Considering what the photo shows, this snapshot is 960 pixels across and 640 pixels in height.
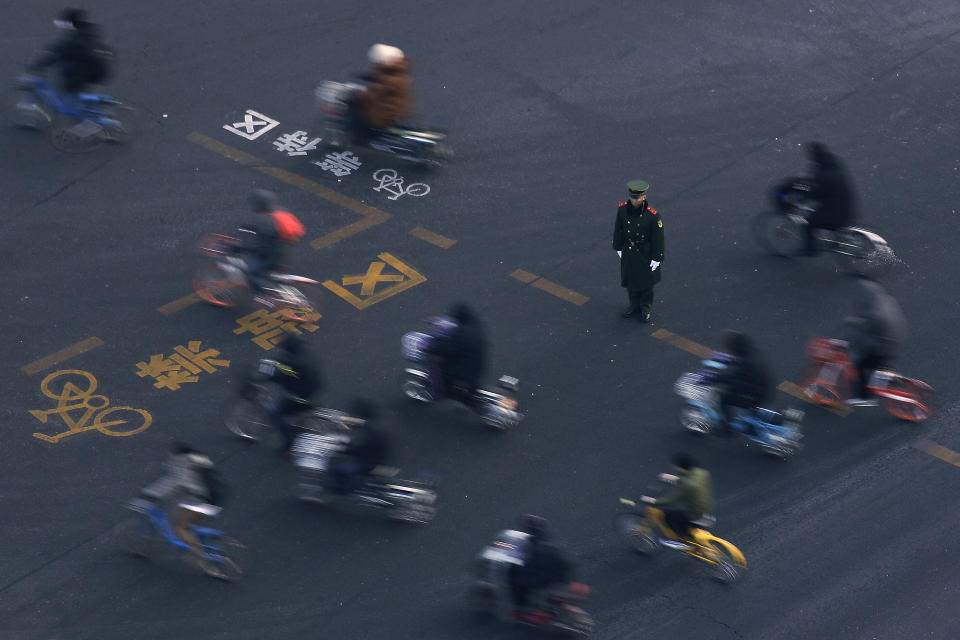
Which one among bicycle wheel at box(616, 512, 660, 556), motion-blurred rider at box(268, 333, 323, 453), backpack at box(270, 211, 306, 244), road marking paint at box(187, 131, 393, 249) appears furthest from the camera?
road marking paint at box(187, 131, 393, 249)

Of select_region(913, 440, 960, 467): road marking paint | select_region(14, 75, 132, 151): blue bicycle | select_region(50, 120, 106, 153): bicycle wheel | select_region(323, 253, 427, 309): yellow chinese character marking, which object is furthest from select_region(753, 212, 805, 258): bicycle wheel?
select_region(50, 120, 106, 153): bicycle wheel

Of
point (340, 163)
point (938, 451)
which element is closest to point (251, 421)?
point (340, 163)

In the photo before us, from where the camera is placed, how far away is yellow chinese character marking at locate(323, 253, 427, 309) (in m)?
14.4

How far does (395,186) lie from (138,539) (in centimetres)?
705

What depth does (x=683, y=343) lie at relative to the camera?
44.9 ft

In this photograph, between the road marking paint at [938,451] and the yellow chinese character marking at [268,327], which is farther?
the yellow chinese character marking at [268,327]

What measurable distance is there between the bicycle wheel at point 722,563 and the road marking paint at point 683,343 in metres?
3.25

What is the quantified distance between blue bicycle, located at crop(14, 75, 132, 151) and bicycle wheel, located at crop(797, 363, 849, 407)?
1065cm

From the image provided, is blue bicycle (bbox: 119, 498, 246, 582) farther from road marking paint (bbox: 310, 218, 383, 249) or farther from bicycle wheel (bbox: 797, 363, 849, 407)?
bicycle wheel (bbox: 797, 363, 849, 407)

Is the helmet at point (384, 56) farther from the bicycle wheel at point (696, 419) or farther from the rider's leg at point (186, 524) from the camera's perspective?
the rider's leg at point (186, 524)

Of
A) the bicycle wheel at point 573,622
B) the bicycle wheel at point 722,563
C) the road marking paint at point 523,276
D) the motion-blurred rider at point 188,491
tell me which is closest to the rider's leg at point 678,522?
the bicycle wheel at point 722,563

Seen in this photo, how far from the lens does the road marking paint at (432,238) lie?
1530 centimetres

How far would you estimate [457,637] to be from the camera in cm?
1034

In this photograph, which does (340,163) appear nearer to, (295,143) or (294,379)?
(295,143)
